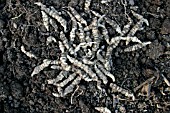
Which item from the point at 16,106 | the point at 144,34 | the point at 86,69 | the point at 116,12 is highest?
the point at 116,12

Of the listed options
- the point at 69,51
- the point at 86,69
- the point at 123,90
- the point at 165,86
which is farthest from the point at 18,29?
the point at 165,86

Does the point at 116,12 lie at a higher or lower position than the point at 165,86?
higher

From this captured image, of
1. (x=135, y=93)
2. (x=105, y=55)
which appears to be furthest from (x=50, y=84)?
(x=135, y=93)

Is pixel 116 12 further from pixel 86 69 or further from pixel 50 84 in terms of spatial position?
pixel 50 84

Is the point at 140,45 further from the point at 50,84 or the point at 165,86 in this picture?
the point at 50,84

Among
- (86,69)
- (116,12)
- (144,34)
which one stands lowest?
(86,69)

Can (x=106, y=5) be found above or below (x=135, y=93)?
above
